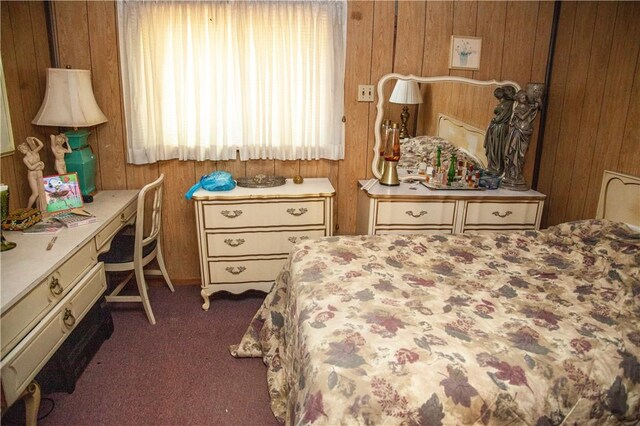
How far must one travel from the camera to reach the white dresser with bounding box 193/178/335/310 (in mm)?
2801

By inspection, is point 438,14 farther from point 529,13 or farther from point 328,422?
point 328,422

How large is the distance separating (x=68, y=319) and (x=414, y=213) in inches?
80.3

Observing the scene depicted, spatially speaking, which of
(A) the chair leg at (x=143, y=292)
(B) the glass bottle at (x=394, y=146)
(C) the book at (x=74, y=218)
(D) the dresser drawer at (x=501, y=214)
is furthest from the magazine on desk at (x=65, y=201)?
(D) the dresser drawer at (x=501, y=214)

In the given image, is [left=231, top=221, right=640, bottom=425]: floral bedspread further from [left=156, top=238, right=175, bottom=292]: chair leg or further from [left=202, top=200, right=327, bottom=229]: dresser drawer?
[left=156, top=238, right=175, bottom=292]: chair leg

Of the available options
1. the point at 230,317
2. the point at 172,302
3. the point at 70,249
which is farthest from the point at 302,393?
the point at 172,302

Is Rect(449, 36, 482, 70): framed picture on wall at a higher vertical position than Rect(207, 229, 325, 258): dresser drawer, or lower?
higher

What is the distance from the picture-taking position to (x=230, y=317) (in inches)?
114

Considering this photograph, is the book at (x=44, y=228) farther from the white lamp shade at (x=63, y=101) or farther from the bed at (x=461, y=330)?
the bed at (x=461, y=330)

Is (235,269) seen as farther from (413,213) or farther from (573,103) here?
(573,103)

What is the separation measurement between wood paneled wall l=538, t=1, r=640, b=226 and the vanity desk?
113 inches

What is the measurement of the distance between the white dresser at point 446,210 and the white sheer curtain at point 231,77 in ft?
2.00

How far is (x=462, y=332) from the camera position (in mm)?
1464

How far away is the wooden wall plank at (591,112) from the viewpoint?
8.58 ft

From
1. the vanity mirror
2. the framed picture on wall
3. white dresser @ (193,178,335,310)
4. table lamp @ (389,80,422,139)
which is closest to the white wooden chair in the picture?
white dresser @ (193,178,335,310)
